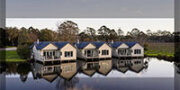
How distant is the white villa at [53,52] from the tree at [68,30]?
44.0 ft

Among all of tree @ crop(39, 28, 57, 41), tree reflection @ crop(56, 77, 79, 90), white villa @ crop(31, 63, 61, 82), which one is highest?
tree @ crop(39, 28, 57, 41)

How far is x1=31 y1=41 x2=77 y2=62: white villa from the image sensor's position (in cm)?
1318

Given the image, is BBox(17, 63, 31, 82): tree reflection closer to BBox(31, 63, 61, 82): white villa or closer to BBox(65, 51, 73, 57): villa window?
BBox(31, 63, 61, 82): white villa

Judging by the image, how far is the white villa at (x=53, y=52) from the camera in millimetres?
13180

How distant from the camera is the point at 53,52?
45.5ft

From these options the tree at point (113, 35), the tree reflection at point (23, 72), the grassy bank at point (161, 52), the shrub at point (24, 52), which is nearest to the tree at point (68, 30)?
the tree at point (113, 35)

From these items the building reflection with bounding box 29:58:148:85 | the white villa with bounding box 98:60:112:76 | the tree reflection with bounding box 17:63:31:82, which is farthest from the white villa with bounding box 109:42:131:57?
the tree reflection with bounding box 17:63:31:82

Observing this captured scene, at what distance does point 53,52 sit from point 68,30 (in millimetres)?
15779

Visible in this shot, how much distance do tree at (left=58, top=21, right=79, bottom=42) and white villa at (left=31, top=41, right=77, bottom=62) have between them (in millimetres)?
13409

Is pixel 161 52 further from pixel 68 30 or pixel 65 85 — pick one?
pixel 65 85

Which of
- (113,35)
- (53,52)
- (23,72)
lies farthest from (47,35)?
(23,72)
